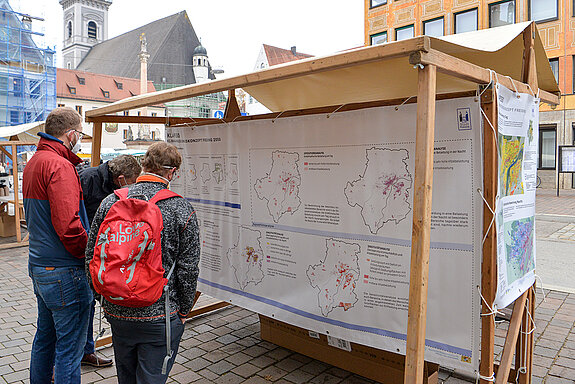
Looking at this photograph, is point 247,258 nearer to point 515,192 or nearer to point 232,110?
point 232,110

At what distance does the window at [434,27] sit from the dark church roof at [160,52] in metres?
56.4

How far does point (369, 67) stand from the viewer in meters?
3.34

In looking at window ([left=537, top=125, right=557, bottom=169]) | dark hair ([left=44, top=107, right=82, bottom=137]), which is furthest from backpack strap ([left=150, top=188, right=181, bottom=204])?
window ([left=537, top=125, right=557, bottom=169])

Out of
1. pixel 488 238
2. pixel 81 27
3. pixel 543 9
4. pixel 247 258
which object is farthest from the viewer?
pixel 81 27

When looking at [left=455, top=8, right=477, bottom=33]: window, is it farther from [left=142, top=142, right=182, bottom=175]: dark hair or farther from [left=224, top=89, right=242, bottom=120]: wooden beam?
[left=142, top=142, right=182, bottom=175]: dark hair

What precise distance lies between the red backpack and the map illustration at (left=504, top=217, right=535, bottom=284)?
6.56 ft

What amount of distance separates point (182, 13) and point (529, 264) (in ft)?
283

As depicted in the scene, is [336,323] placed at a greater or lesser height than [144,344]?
lesser

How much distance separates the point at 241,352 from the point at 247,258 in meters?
0.89

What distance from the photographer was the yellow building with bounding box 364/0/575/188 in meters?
22.3

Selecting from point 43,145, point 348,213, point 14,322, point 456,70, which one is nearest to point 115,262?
point 43,145

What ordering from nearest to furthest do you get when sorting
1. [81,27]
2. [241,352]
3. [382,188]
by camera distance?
1. [382,188]
2. [241,352]
3. [81,27]

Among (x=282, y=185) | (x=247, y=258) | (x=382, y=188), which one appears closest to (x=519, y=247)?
(x=382, y=188)

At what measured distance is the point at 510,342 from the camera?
118 inches
